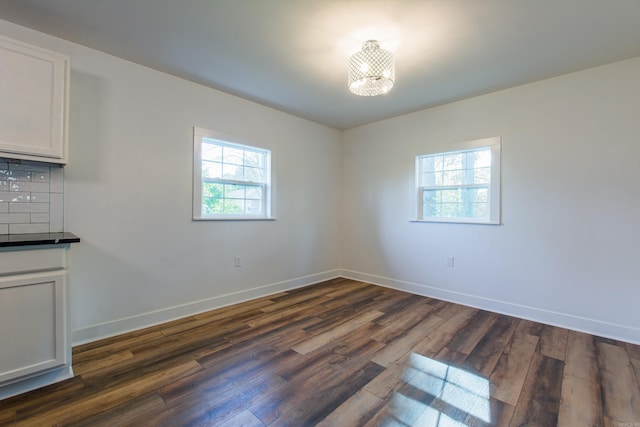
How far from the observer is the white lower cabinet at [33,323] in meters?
1.62

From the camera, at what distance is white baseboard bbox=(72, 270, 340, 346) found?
2355 mm

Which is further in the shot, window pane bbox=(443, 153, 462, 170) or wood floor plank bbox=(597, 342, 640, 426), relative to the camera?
window pane bbox=(443, 153, 462, 170)

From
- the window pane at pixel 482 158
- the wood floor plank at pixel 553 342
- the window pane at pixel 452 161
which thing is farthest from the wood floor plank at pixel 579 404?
the window pane at pixel 452 161

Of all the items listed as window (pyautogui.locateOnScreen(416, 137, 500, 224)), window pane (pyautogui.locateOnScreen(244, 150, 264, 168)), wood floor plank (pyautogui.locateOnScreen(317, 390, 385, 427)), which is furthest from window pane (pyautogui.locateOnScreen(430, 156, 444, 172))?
wood floor plank (pyautogui.locateOnScreen(317, 390, 385, 427))

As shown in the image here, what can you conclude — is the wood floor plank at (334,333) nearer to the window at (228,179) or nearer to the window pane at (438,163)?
the window at (228,179)

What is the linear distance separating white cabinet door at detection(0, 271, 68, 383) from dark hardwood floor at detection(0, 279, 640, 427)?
0.18m

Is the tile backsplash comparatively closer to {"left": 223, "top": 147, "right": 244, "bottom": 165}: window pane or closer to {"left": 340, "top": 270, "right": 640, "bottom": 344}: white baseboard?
{"left": 223, "top": 147, "right": 244, "bottom": 165}: window pane

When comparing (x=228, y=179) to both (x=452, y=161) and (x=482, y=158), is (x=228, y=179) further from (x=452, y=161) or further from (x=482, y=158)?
(x=482, y=158)

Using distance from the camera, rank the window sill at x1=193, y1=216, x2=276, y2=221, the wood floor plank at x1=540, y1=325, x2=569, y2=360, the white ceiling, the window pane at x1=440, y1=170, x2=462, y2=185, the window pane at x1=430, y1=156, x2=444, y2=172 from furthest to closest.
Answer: the window pane at x1=430, y1=156, x2=444, y2=172
the window pane at x1=440, y1=170, x2=462, y2=185
the window sill at x1=193, y1=216, x2=276, y2=221
the wood floor plank at x1=540, y1=325, x2=569, y2=360
the white ceiling

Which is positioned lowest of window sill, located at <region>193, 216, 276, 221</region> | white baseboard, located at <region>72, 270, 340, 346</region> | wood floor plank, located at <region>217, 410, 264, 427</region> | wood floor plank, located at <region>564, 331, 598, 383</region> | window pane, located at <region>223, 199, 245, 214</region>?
wood floor plank, located at <region>217, 410, 264, 427</region>

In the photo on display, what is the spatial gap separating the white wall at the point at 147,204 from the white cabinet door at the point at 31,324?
608 millimetres

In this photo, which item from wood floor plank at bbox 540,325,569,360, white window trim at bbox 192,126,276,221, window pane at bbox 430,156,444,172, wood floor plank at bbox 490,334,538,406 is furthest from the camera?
window pane at bbox 430,156,444,172

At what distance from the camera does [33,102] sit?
1.87 m

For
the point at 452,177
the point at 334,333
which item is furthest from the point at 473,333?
the point at 452,177
